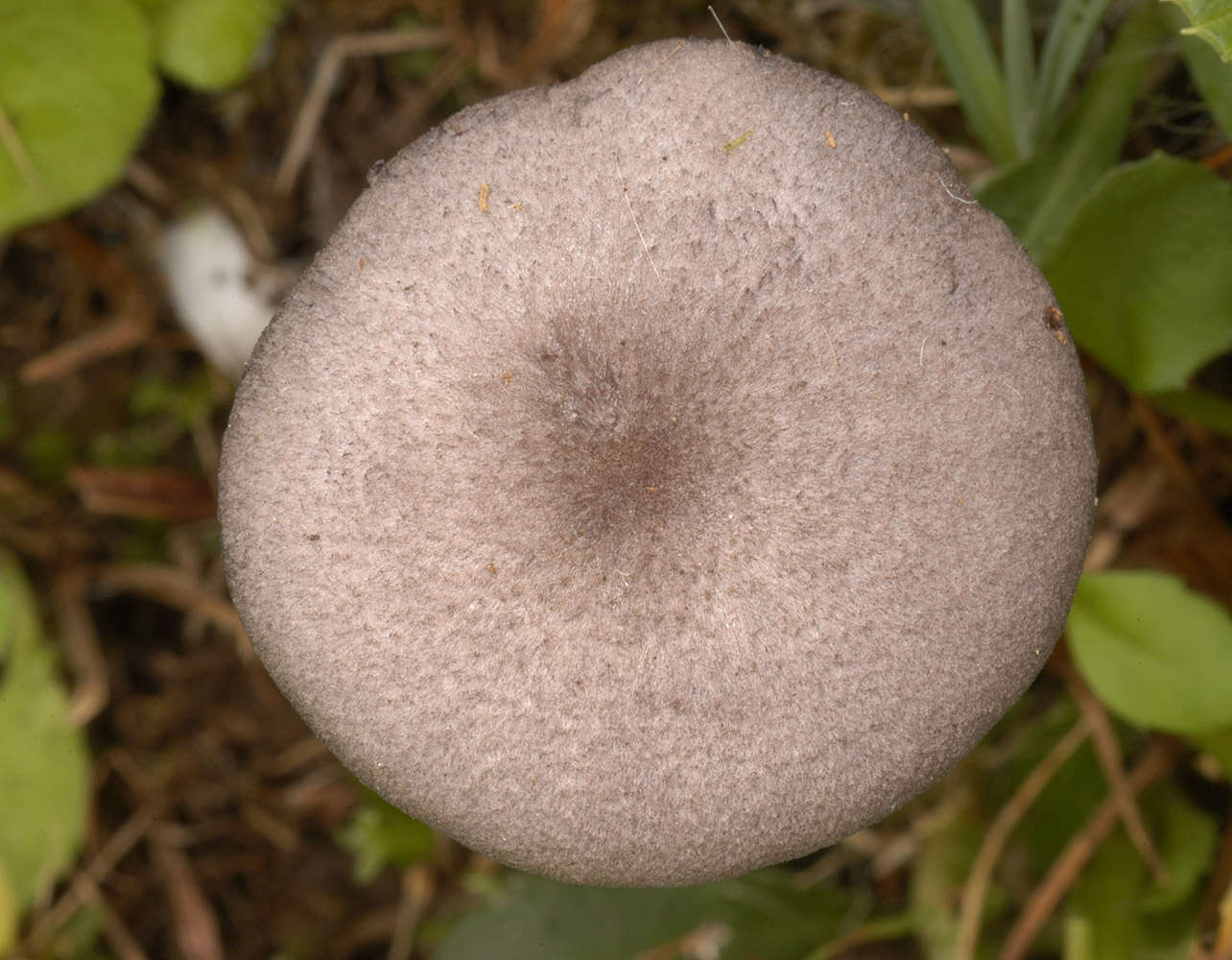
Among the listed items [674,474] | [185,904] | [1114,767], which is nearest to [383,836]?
[185,904]

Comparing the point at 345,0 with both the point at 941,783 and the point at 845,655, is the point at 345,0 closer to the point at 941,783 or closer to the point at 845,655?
the point at 845,655

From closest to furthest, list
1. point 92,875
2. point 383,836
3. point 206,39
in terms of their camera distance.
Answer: point 206,39, point 383,836, point 92,875

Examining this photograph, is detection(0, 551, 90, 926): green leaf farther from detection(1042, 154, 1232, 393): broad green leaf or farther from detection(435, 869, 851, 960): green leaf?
detection(1042, 154, 1232, 393): broad green leaf

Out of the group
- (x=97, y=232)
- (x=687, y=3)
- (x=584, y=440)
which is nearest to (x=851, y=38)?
(x=687, y=3)

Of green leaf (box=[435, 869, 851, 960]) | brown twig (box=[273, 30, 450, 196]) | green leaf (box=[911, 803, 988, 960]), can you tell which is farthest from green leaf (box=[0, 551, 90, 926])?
green leaf (box=[911, 803, 988, 960])

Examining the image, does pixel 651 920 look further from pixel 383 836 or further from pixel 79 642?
pixel 79 642
